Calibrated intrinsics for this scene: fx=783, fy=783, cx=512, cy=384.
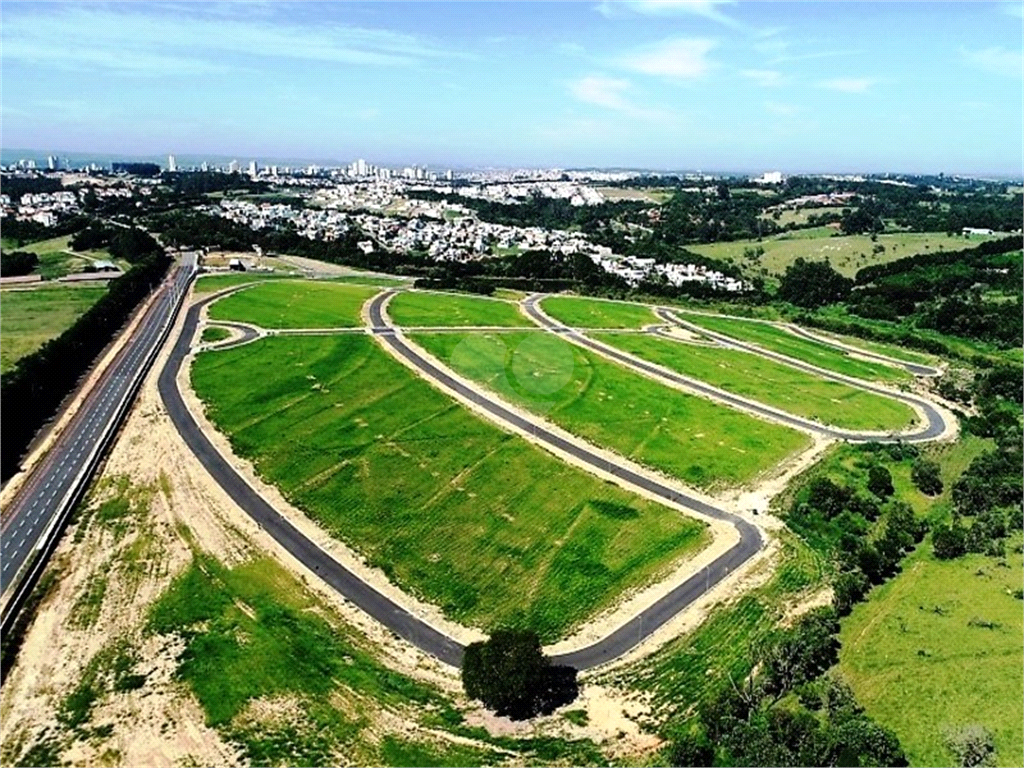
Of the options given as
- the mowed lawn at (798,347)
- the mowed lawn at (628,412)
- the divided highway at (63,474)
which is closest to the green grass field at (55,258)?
the divided highway at (63,474)

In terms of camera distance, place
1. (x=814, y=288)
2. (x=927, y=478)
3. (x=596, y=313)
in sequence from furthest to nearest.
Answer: (x=814, y=288)
(x=596, y=313)
(x=927, y=478)

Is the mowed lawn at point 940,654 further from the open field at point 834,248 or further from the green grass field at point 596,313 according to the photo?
the open field at point 834,248

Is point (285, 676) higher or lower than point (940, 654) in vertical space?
higher

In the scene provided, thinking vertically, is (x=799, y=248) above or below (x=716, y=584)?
above

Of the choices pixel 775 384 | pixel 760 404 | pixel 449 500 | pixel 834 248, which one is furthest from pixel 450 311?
pixel 834 248

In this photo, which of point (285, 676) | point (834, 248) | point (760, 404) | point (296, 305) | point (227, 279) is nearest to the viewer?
point (285, 676)

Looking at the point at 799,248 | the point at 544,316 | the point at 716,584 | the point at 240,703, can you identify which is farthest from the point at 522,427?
the point at 799,248

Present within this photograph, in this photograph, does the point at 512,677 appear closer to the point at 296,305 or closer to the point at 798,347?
the point at 798,347

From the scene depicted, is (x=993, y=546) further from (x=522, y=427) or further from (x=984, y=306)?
(x=984, y=306)
